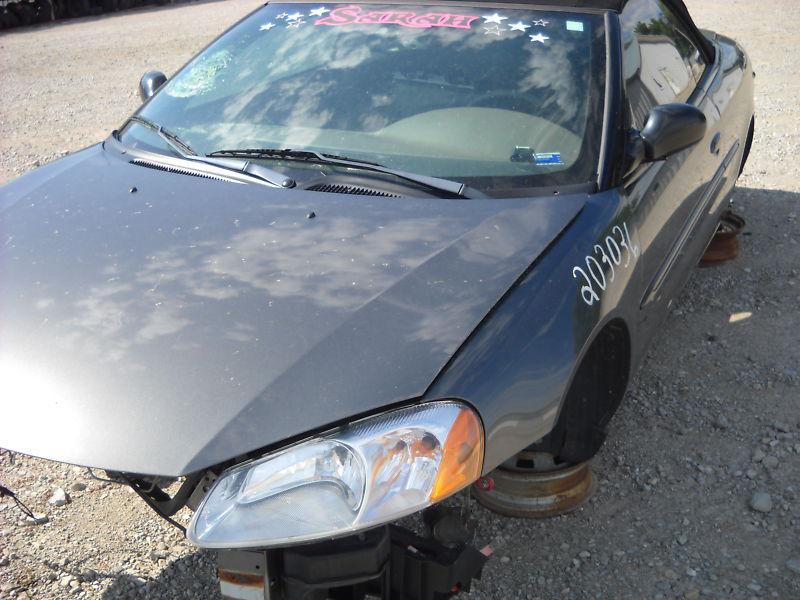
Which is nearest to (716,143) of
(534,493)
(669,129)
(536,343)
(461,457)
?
(669,129)

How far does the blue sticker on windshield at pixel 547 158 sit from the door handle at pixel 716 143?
1.21 meters

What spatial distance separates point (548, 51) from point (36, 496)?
7.36ft

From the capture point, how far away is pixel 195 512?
1.76m

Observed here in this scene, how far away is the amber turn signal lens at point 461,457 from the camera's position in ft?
5.78

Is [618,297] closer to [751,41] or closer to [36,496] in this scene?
[36,496]

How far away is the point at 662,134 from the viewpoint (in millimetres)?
2641

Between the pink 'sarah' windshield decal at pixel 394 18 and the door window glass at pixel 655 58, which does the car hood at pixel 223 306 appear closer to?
the door window glass at pixel 655 58

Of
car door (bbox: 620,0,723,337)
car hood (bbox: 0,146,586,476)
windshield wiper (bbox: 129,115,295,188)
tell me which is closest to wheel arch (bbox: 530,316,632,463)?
car door (bbox: 620,0,723,337)

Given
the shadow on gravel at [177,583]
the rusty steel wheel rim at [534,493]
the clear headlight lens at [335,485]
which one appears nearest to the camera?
the clear headlight lens at [335,485]

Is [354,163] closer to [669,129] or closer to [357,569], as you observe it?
[669,129]

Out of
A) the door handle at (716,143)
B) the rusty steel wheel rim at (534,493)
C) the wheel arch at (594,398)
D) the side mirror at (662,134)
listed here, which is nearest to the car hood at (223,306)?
the side mirror at (662,134)

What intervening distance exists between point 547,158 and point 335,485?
4.33ft

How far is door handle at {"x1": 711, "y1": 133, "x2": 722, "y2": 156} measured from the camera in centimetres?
352

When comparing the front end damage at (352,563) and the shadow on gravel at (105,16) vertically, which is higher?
the front end damage at (352,563)
